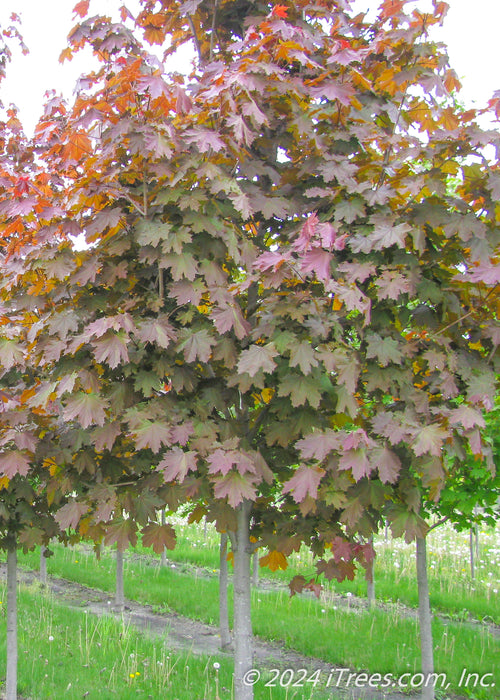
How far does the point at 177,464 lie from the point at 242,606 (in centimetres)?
109

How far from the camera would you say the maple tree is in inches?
80.2

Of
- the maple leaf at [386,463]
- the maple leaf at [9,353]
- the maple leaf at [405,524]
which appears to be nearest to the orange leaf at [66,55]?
the maple leaf at [9,353]

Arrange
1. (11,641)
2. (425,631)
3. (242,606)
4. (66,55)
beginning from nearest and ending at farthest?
(242,606), (66,55), (11,641), (425,631)

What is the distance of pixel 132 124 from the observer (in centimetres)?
220

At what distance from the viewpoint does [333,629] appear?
5602 millimetres

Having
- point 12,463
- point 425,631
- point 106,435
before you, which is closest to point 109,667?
point 425,631

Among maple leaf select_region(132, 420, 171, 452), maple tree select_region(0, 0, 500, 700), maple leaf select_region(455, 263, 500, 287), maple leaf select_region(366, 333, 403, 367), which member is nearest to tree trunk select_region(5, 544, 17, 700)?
maple tree select_region(0, 0, 500, 700)

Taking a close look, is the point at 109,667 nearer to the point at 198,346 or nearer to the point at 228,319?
A: the point at 198,346

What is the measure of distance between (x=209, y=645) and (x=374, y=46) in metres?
5.28

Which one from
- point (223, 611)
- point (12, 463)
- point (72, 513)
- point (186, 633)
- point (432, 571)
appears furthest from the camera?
point (432, 571)

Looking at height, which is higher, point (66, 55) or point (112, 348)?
point (66, 55)

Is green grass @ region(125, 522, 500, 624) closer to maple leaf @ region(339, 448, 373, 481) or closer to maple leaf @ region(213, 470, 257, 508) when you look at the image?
maple leaf @ region(213, 470, 257, 508)

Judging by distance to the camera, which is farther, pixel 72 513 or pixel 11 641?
pixel 11 641

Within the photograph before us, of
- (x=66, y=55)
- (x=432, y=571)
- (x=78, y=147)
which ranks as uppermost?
(x=66, y=55)
